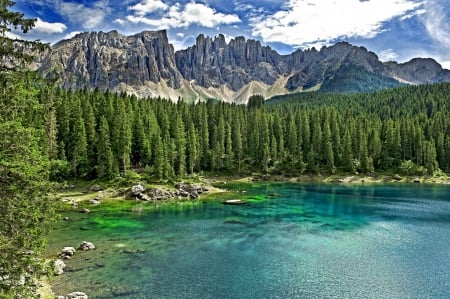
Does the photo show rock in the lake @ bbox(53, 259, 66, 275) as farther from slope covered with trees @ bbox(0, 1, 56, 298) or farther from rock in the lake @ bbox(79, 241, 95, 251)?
slope covered with trees @ bbox(0, 1, 56, 298)

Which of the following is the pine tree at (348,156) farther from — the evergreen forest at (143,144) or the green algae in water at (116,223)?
the green algae in water at (116,223)

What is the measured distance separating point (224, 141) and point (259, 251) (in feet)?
301

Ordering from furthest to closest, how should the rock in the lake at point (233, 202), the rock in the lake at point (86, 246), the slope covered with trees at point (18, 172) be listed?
the rock in the lake at point (233, 202), the rock in the lake at point (86, 246), the slope covered with trees at point (18, 172)

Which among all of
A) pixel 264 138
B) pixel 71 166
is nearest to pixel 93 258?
pixel 71 166

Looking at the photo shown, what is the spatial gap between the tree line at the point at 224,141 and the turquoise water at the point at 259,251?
87.3 ft

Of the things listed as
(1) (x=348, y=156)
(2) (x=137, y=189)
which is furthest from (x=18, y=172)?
(1) (x=348, y=156)

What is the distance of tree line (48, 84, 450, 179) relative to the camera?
9825cm

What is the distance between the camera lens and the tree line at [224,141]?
98.2 metres

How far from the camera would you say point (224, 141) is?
138 meters

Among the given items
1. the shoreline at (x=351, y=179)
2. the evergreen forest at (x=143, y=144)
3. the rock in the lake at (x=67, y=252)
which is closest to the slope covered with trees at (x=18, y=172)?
the evergreen forest at (x=143, y=144)

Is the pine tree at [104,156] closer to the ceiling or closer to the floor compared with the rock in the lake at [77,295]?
closer to the ceiling

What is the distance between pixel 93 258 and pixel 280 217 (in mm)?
37070

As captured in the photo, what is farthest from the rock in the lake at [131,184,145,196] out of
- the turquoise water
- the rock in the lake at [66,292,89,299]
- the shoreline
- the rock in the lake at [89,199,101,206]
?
the rock in the lake at [66,292,89,299]

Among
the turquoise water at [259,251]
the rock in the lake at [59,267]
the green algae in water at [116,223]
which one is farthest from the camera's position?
the green algae in water at [116,223]
